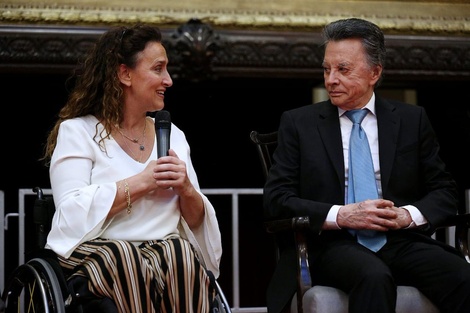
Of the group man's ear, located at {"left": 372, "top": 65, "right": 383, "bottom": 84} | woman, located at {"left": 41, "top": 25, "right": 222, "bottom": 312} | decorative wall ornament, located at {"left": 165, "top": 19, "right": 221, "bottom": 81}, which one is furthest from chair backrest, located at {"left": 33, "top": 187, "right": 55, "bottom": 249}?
decorative wall ornament, located at {"left": 165, "top": 19, "right": 221, "bottom": 81}

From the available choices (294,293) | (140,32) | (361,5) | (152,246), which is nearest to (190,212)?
(152,246)

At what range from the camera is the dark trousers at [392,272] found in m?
3.07

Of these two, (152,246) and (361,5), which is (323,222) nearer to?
(152,246)

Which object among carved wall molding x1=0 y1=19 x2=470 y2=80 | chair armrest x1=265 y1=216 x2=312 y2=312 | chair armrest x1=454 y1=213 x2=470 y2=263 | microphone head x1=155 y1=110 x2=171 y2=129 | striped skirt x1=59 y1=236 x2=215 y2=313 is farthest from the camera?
carved wall molding x1=0 y1=19 x2=470 y2=80

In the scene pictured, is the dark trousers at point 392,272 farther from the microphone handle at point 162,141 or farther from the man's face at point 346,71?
the microphone handle at point 162,141

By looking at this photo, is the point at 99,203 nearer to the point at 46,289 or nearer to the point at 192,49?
the point at 46,289

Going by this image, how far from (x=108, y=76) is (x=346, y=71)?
91 centimetres

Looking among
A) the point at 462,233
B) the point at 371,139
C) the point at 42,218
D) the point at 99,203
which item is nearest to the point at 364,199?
the point at 371,139

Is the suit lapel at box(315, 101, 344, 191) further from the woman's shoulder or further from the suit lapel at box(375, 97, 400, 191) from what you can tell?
the woman's shoulder

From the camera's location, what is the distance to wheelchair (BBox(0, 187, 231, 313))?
9.43ft

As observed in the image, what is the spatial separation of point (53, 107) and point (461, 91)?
2.28 metres

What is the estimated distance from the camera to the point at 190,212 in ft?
10.8

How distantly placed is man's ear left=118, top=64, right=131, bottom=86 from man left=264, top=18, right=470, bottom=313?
637mm

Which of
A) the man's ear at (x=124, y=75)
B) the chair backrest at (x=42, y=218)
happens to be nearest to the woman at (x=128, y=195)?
the man's ear at (x=124, y=75)
